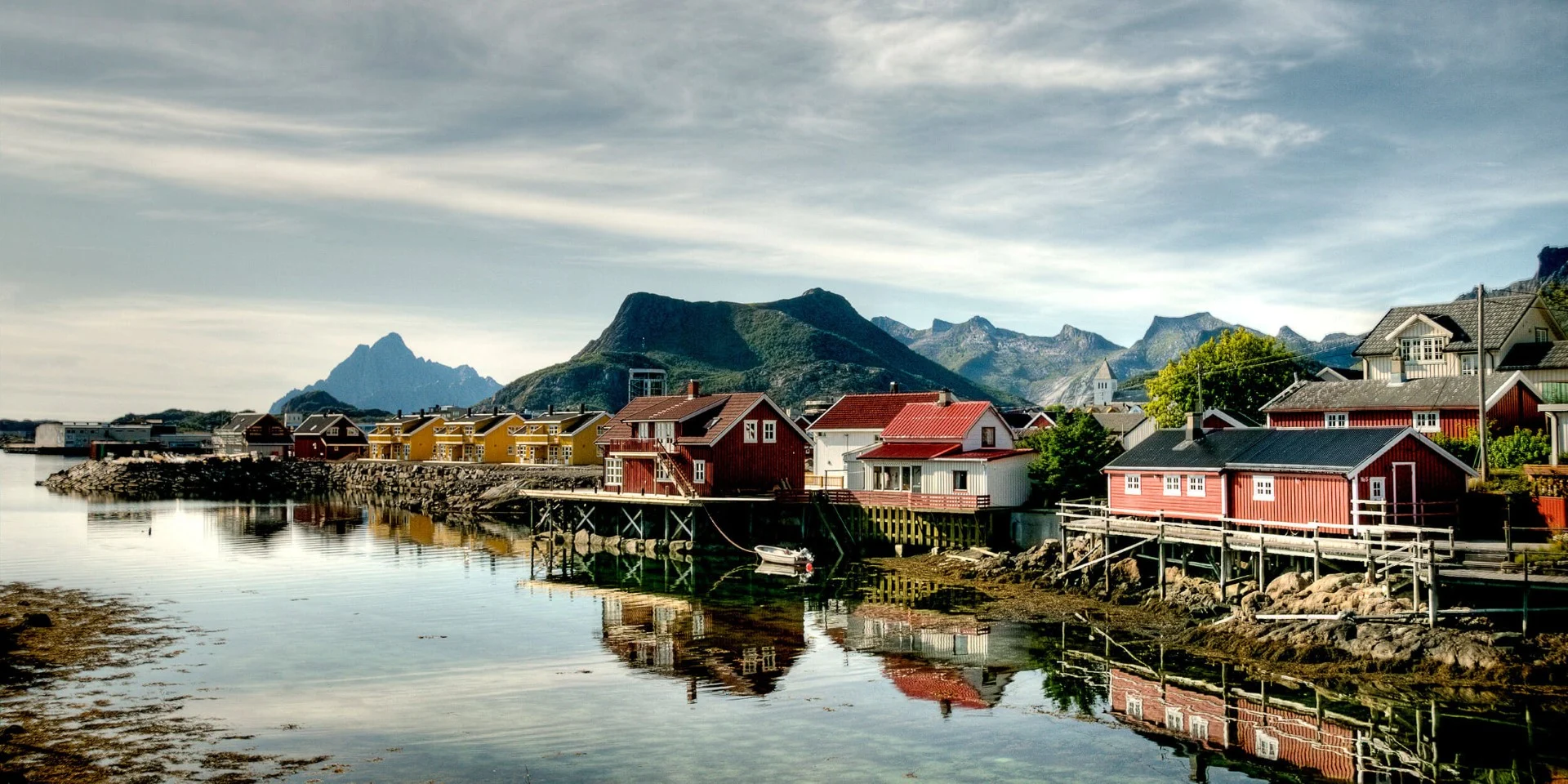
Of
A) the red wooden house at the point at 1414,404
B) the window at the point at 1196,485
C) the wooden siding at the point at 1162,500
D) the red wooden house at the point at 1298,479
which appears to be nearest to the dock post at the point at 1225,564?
the red wooden house at the point at 1298,479

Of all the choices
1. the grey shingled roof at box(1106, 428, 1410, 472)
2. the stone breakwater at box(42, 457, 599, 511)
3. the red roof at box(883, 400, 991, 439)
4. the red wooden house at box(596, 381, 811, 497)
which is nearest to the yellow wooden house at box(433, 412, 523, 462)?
the stone breakwater at box(42, 457, 599, 511)

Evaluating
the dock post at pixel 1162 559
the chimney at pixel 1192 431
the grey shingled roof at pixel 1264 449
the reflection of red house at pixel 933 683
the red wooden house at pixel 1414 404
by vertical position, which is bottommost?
the reflection of red house at pixel 933 683

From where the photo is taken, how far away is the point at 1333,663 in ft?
102

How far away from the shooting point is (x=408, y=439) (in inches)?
5438

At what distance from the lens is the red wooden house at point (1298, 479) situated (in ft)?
126

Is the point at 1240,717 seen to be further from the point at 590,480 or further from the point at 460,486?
the point at 460,486

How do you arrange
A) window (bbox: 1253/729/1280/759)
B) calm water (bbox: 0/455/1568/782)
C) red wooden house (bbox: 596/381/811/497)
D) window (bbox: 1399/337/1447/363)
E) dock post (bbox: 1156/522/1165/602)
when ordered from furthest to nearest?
red wooden house (bbox: 596/381/811/497), window (bbox: 1399/337/1447/363), dock post (bbox: 1156/522/1165/602), window (bbox: 1253/729/1280/759), calm water (bbox: 0/455/1568/782)

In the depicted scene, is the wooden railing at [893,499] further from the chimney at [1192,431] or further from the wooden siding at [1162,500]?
the chimney at [1192,431]

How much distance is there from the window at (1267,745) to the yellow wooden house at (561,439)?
93644 mm

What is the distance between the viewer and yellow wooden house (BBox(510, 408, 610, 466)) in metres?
118

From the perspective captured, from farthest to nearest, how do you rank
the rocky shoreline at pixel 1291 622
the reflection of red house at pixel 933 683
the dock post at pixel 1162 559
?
the dock post at pixel 1162 559, the reflection of red house at pixel 933 683, the rocky shoreline at pixel 1291 622

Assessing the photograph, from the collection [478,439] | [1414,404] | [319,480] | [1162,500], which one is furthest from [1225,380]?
[319,480]

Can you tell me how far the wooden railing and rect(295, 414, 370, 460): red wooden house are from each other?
10510cm

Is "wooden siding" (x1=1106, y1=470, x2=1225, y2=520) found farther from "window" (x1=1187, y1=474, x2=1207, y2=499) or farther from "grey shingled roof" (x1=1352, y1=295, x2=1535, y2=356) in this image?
"grey shingled roof" (x1=1352, y1=295, x2=1535, y2=356)
